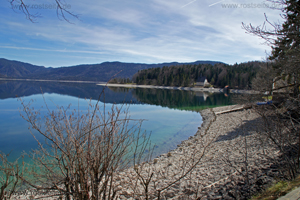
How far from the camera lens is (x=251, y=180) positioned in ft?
17.0

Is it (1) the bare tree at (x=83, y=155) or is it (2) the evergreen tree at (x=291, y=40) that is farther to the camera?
(2) the evergreen tree at (x=291, y=40)

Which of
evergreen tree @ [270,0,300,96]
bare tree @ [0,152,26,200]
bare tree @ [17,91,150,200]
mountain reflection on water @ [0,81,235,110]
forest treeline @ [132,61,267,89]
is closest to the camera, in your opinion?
bare tree @ [0,152,26,200]

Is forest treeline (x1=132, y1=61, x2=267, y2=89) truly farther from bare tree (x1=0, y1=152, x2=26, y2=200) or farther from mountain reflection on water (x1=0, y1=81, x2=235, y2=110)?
bare tree (x1=0, y1=152, x2=26, y2=200)

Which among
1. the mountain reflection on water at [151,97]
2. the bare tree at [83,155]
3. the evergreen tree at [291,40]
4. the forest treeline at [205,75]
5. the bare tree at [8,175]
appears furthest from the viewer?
the forest treeline at [205,75]

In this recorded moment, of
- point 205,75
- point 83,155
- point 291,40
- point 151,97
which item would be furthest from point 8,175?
point 205,75

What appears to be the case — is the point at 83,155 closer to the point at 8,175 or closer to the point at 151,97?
the point at 8,175

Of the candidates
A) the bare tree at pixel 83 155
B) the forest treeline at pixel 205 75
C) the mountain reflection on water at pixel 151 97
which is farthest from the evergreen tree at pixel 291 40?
the forest treeline at pixel 205 75

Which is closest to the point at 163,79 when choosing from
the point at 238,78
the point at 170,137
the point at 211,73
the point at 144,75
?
the point at 144,75

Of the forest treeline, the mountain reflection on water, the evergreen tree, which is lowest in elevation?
the mountain reflection on water

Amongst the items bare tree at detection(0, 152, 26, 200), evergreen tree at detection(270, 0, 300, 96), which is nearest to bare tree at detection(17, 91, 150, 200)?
bare tree at detection(0, 152, 26, 200)

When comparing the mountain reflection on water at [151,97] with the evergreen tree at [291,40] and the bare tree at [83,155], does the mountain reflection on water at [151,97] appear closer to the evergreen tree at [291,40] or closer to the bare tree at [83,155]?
the evergreen tree at [291,40]

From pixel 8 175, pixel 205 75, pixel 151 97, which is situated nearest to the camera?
pixel 8 175

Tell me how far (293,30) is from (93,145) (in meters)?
6.66

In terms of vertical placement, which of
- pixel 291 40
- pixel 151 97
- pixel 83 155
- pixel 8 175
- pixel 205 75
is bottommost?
pixel 151 97
